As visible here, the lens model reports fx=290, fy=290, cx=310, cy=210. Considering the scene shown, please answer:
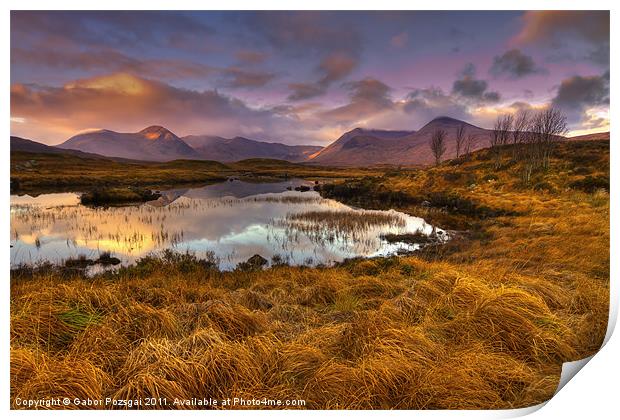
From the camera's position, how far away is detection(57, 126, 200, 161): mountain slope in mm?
6098

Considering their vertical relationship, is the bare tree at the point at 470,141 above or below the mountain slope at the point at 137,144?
above

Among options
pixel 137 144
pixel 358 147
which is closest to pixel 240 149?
pixel 137 144

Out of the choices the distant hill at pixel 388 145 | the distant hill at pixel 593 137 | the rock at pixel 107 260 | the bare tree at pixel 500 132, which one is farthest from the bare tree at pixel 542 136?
the rock at pixel 107 260

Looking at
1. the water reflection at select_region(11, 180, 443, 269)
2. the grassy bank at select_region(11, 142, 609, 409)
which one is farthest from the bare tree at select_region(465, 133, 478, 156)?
the grassy bank at select_region(11, 142, 609, 409)

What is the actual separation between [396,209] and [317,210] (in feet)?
12.9

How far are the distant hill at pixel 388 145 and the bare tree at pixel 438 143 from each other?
0.41 ft

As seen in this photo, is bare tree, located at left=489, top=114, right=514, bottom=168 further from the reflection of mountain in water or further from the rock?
the rock

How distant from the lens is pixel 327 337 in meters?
3.38

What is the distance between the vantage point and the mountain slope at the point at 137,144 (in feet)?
20.0

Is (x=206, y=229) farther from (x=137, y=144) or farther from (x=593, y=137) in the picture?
(x=593, y=137)

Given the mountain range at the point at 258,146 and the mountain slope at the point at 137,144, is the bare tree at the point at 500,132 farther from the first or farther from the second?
the mountain slope at the point at 137,144

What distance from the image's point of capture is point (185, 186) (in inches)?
412
